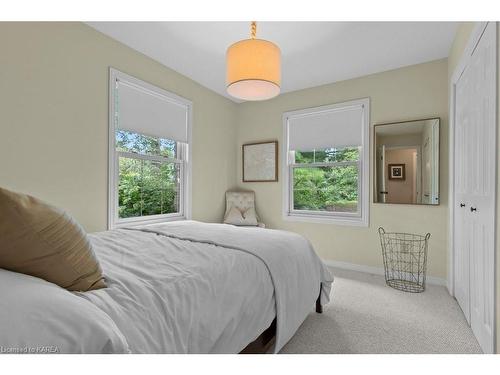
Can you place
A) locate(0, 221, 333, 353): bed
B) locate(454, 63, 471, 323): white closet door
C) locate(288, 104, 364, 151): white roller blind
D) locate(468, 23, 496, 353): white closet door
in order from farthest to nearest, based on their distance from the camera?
1. locate(288, 104, 364, 151): white roller blind
2. locate(454, 63, 471, 323): white closet door
3. locate(468, 23, 496, 353): white closet door
4. locate(0, 221, 333, 353): bed

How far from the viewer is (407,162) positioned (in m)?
3.05

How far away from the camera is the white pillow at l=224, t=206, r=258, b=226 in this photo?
3.79 metres

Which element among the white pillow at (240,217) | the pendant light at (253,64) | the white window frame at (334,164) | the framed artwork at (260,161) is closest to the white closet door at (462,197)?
the white window frame at (334,164)

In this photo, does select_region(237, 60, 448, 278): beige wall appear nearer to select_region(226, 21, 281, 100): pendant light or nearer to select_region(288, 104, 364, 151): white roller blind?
select_region(288, 104, 364, 151): white roller blind

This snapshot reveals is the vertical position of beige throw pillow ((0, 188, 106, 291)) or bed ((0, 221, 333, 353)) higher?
beige throw pillow ((0, 188, 106, 291))

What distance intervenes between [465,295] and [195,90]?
3.68 metres

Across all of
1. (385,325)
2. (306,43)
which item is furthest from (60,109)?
(385,325)

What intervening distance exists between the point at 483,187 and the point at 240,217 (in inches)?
110

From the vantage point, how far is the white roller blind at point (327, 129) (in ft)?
11.1

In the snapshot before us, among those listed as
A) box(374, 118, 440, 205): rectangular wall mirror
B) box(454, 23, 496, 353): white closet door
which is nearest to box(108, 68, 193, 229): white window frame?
box(374, 118, 440, 205): rectangular wall mirror

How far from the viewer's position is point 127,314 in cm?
84

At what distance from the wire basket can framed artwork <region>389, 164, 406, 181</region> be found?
2.15ft

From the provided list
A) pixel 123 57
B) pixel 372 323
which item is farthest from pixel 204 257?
pixel 123 57

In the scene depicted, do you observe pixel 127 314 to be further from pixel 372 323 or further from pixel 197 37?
pixel 197 37
